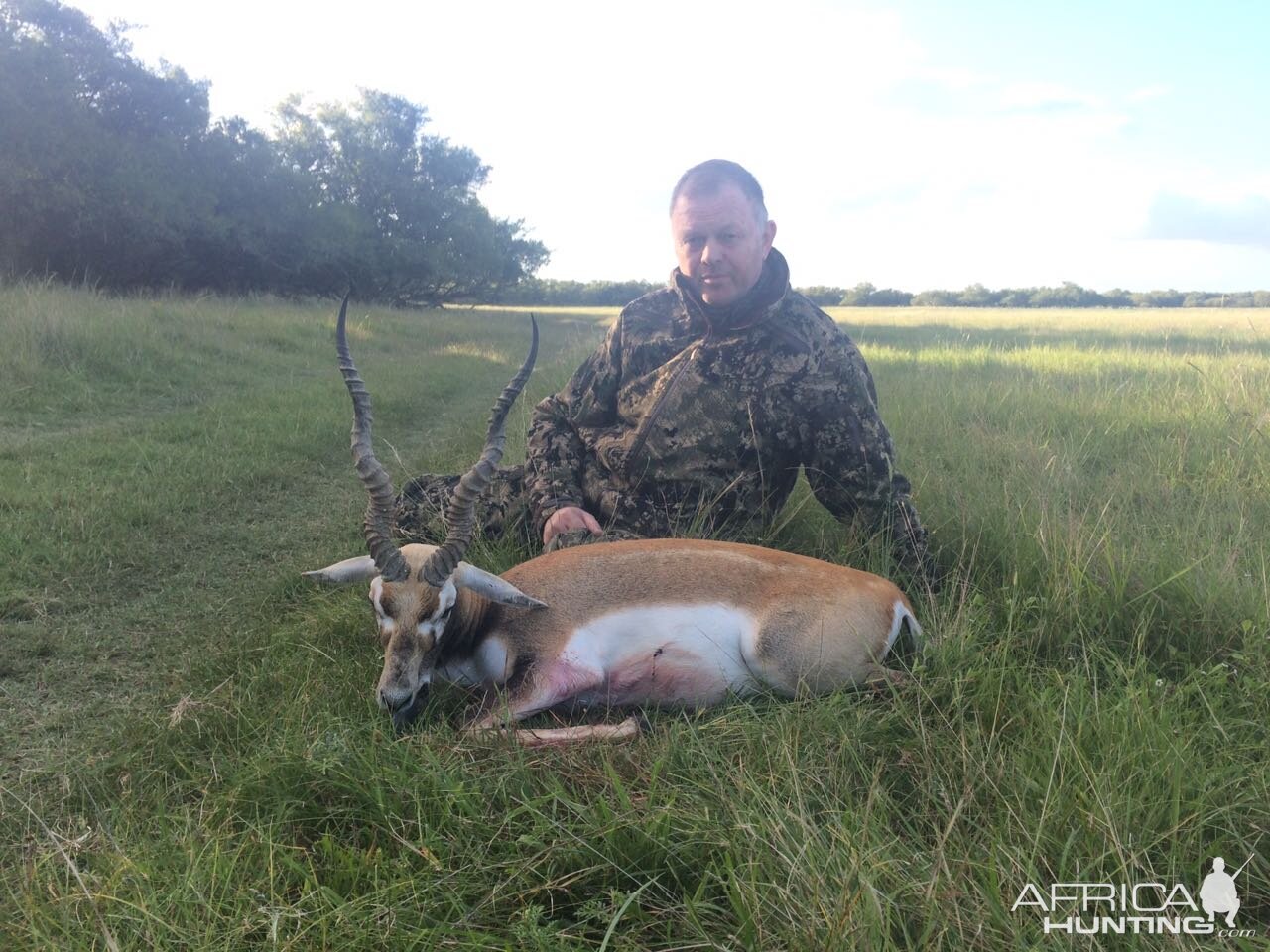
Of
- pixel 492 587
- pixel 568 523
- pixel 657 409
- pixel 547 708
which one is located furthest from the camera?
pixel 657 409

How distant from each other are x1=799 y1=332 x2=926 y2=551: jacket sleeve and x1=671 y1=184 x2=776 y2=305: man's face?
1.92 ft

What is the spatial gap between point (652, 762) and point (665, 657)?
1.94 feet

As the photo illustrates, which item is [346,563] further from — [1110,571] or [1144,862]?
[1110,571]

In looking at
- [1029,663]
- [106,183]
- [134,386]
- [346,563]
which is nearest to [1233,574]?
[1029,663]

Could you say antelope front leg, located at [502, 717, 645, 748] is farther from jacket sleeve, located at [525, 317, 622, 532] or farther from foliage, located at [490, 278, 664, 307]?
foliage, located at [490, 278, 664, 307]

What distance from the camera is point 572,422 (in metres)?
4.70

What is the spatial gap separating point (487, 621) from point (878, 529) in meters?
1.95

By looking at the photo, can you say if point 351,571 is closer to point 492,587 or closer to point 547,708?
point 492,587

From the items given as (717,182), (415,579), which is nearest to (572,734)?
(415,579)

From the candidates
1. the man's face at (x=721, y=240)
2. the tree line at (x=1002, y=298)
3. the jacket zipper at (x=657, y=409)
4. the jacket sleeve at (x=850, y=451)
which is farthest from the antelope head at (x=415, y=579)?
the tree line at (x=1002, y=298)

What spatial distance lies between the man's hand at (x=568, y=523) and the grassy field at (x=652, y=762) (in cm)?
39

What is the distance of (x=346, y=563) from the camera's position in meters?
3.23

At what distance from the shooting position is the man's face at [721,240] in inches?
155

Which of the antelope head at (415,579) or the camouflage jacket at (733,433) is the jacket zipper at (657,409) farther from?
the antelope head at (415,579)
